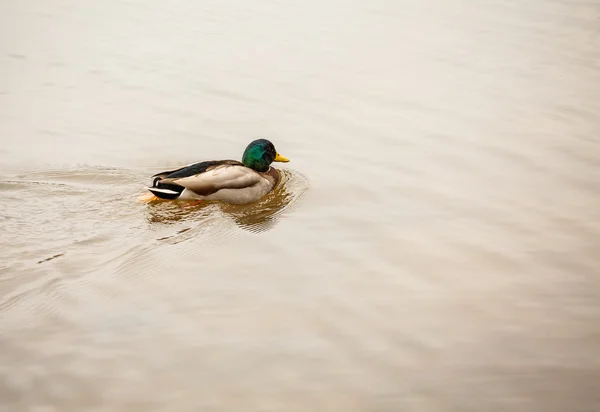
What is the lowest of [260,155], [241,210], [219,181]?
[241,210]

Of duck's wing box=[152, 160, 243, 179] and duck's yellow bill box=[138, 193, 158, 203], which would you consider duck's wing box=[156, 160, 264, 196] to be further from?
duck's yellow bill box=[138, 193, 158, 203]

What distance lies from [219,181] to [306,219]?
95 cm

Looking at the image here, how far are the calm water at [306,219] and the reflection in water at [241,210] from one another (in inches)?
1.8

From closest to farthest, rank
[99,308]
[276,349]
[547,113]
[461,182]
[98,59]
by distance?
1. [276,349]
2. [99,308]
3. [461,182]
4. [547,113]
5. [98,59]

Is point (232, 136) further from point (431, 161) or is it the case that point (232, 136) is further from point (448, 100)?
point (448, 100)

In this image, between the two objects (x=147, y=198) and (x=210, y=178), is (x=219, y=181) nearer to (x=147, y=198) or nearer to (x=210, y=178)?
(x=210, y=178)

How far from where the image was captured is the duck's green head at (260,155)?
820cm

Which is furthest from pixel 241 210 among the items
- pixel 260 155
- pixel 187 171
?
pixel 260 155

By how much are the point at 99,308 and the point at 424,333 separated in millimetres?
2250

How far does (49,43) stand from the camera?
12148 millimetres

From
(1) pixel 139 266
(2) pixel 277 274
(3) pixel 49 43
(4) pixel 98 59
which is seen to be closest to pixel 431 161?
(2) pixel 277 274

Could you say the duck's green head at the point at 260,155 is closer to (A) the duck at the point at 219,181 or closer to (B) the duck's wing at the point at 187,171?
(A) the duck at the point at 219,181

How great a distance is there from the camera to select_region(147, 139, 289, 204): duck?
7.47m

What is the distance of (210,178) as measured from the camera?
7559mm
